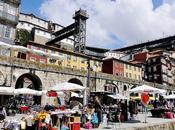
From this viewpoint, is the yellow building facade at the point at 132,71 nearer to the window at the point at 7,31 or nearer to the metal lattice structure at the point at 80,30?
the metal lattice structure at the point at 80,30

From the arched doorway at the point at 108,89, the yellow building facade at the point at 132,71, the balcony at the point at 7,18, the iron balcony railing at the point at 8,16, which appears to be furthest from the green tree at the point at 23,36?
the arched doorway at the point at 108,89

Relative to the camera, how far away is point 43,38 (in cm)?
8338

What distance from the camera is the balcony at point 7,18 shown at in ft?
125

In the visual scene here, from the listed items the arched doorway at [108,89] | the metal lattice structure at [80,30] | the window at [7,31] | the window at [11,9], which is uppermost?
the metal lattice structure at [80,30]

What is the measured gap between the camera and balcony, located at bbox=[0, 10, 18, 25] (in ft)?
125

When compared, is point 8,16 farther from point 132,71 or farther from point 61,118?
point 132,71

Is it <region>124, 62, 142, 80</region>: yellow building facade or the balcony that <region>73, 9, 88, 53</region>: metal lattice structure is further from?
the balcony

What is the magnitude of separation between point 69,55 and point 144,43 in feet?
186

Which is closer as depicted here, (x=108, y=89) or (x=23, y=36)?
(x=108, y=89)

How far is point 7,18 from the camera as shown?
38938mm

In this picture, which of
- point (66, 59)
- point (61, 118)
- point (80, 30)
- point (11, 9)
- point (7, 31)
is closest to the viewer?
point (61, 118)

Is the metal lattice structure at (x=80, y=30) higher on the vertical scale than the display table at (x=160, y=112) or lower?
higher

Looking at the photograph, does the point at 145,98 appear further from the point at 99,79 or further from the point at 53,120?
the point at 99,79

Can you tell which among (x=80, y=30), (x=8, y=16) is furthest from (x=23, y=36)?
(x=8, y=16)
